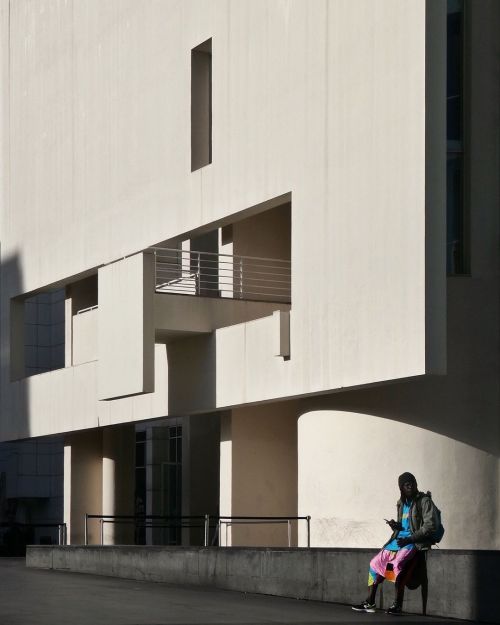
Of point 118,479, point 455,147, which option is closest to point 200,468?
point 118,479

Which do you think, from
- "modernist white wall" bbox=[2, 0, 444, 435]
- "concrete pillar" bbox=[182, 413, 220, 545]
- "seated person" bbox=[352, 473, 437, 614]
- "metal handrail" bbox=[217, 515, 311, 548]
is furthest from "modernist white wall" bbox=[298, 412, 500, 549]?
"concrete pillar" bbox=[182, 413, 220, 545]

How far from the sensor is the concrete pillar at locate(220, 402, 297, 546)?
1099 inches

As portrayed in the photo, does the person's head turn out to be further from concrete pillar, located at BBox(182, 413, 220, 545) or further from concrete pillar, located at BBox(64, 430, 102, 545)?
concrete pillar, located at BBox(64, 430, 102, 545)

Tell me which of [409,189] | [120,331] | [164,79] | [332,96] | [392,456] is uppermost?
[164,79]

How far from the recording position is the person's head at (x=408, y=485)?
1672 centimetres

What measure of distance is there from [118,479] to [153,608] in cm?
2083

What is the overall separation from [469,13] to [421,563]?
10828 mm

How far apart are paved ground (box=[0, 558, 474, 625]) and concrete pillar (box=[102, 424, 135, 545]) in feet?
51.1

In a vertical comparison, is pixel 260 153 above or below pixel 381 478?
above

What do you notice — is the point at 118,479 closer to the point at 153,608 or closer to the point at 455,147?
the point at 455,147

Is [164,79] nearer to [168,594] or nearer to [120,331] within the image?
[120,331]

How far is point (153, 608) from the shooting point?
671 inches

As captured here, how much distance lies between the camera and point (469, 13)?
23.7 metres

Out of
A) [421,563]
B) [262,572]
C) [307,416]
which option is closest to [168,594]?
[262,572]
